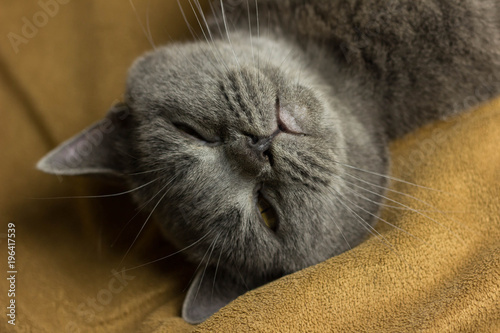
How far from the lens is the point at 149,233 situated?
4.55ft

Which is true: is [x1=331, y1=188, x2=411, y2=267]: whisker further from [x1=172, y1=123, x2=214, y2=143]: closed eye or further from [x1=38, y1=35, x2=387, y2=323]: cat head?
[x1=172, y1=123, x2=214, y2=143]: closed eye

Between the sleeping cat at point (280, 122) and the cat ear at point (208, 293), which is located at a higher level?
the sleeping cat at point (280, 122)

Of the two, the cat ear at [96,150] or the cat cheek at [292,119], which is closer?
the cat cheek at [292,119]

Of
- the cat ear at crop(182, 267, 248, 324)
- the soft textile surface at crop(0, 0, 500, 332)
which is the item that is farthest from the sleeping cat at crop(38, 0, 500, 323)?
the soft textile surface at crop(0, 0, 500, 332)

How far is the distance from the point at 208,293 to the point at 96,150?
560 mm

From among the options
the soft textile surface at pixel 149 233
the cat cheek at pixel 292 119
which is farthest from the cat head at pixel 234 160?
the soft textile surface at pixel 149 233

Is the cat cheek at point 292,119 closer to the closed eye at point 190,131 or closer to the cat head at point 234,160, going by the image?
the cat head at point 234,160

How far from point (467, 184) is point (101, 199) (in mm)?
1232

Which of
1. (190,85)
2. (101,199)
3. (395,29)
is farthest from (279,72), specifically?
(101,199)

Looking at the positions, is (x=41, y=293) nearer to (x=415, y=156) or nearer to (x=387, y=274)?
(x=387, y=274)

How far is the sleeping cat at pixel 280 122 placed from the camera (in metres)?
1.01

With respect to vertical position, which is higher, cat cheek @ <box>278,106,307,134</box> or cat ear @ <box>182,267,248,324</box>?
cat cheek @ <box>278,106,307,134</box>

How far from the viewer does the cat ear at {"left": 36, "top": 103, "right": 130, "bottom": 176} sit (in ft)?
3.74

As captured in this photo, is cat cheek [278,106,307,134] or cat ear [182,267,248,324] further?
cat ear [182,267,248,324]
